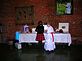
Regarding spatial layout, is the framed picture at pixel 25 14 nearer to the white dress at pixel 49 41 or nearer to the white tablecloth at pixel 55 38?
the white tablecloth at pixel 55 38

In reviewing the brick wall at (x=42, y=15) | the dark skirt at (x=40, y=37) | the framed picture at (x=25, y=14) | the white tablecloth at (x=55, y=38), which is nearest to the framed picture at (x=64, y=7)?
the brick wall at (x=42, y=15)

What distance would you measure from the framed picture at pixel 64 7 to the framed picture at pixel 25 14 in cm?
148

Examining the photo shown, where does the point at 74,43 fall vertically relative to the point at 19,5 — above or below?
below

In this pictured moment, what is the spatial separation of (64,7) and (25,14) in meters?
2.26

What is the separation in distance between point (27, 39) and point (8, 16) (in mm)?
2491

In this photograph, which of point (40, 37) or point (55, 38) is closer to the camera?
point (40, 37)

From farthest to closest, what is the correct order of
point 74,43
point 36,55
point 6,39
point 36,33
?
point 6,39, point 74,43, point 36,33, point 36,55

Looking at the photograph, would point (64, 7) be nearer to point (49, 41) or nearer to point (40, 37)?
point (40, 37)

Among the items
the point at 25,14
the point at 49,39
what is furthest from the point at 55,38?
the point at 25,14

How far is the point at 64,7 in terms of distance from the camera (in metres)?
11.3

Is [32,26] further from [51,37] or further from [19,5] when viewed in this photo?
[51,37]

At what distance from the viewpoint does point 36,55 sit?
8383 millimetres

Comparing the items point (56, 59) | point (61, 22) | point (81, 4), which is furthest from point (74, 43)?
point (56, 59)

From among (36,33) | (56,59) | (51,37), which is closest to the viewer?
(56,59)
